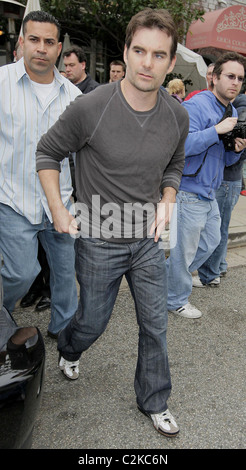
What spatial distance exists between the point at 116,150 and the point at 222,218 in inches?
100

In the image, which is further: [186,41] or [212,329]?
[186,41]

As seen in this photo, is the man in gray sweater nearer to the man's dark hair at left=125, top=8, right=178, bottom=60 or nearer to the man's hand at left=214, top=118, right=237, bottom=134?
the man's dark hair at left=125, top=8, right=178, bottom=60

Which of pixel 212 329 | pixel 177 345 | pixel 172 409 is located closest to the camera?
pixel 172 409

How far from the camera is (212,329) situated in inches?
132

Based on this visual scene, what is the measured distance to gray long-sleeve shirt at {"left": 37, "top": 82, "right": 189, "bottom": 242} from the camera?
1.86m

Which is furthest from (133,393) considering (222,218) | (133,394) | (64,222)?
(222,218)

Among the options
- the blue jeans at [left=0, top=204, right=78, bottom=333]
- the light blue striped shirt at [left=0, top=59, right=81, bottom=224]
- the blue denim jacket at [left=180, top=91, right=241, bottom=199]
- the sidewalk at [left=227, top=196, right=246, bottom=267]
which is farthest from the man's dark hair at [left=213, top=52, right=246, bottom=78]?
the sidewalk at [left=227, top=196, right=246, bottom=267]

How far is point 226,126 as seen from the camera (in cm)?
301

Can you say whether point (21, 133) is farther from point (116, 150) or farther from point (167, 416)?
point (167, 416)

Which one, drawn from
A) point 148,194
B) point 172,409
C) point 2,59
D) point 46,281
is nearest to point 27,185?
point 148,194

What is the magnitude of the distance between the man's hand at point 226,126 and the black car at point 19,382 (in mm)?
2065

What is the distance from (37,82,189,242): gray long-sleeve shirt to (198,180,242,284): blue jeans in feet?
6.68

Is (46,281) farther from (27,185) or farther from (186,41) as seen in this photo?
(186,41)

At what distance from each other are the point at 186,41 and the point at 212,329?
948cm
